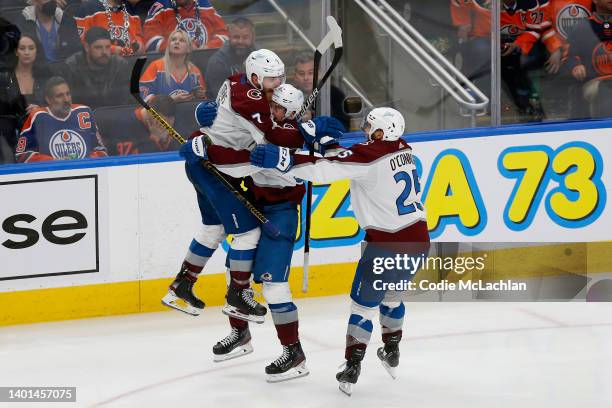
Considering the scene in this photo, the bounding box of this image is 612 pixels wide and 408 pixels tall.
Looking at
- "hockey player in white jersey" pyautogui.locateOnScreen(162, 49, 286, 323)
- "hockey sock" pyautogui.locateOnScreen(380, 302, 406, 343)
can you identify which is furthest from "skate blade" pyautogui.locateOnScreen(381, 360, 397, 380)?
"hockey player in white jersey" pyautogui.locateOnScreen(162, 49, 286, 323)

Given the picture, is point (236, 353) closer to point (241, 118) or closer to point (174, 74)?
point (241, 118)

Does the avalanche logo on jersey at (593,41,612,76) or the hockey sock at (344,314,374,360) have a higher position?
the avalanche logo on jersey at (593,41,612,76)

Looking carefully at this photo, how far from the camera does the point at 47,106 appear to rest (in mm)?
6316

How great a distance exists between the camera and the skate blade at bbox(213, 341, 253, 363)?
18.1 feet

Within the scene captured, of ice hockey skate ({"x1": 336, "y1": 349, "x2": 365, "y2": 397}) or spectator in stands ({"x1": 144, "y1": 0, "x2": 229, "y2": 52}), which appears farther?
spectator in stands ({"x1": 144, "y1": 0, "x2": 229, "y2": 52})

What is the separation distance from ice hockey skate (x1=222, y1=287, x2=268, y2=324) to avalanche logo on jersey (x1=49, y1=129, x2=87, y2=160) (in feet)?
4.93

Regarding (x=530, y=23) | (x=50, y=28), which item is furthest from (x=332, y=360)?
(x=530, y=23)

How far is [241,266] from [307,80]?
1.80 metres

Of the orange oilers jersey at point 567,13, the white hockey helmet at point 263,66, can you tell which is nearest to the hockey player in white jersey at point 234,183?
the white hockey helmet at point 263,66

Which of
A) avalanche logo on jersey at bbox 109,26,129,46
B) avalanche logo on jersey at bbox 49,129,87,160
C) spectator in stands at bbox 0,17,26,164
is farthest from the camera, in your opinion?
avalanche logo on jersey at bbox 109,26,129,46

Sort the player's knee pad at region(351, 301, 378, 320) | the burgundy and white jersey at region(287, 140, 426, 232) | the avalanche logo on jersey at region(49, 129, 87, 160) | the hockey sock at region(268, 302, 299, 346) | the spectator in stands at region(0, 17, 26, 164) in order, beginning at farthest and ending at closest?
the avalanche logo on jersey at region(49, 129, 87, 160)
the spectator in stands at region(0, 17, 26, 164)
the hockey sock at region(268, 302, 299, 346)
the player's knee pad at region(351, 301, 378, 320)
the burgundy and white jersey at region(287, 140, 426, 232)

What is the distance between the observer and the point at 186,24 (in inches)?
259

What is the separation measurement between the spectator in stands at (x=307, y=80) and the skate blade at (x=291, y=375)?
1.96 m

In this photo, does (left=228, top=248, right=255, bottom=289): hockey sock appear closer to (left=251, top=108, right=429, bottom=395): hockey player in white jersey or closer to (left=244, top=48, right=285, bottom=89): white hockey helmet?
(left=251, top=108, right=429, bottom=395): hockey player in white jersey
